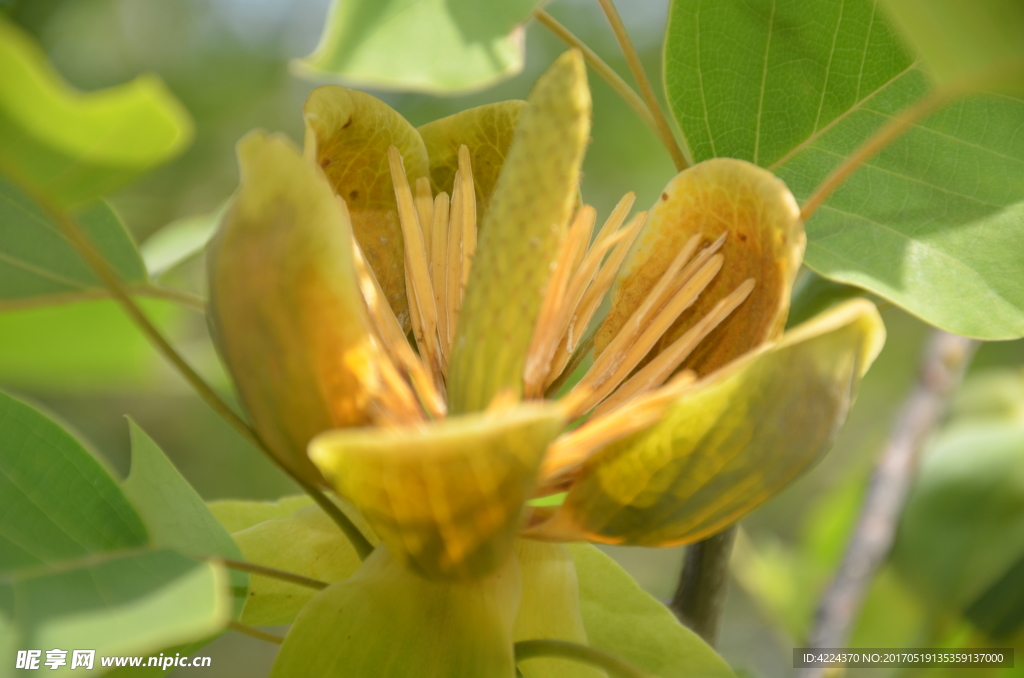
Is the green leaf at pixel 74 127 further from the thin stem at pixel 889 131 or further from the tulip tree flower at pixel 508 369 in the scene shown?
the thin stem at pixel 889 131

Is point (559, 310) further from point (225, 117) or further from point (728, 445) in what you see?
point (225, 117)

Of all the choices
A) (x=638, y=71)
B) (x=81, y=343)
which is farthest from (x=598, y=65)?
(x=81, y=343)

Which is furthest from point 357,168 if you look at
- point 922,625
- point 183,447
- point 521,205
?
point 183,447

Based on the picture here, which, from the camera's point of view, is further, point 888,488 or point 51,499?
point 888,488

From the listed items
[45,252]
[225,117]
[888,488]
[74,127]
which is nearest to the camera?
[74,127]

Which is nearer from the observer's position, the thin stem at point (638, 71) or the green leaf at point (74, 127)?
the green leaf at point (74, 127)

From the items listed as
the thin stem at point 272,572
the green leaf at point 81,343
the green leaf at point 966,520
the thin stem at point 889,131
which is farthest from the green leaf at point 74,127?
the green leaf at point 966,520
